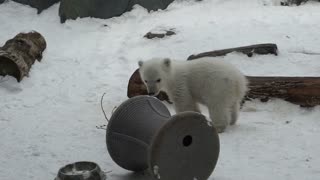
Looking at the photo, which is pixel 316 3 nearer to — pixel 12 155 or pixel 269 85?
pixel 269 85

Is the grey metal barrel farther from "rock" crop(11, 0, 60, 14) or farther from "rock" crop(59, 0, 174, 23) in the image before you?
"rock" crop(11, 0, 60, 14)

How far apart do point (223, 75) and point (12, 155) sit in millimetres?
2246

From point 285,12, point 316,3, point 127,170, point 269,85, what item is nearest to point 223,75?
point 269,85

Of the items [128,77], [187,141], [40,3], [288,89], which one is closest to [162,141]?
[187,141]

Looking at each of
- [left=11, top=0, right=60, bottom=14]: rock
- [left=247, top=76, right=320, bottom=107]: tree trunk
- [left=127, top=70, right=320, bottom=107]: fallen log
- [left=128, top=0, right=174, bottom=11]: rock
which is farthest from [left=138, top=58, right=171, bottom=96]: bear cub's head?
[left=11, top=0, right=60, bottom=14]: rock

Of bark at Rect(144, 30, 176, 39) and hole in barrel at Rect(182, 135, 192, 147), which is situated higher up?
hole in barrel at Rect(182, 135, 192, 147)

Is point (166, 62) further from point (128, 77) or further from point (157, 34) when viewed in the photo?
point (157, 34)

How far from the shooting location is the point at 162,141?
314 cm

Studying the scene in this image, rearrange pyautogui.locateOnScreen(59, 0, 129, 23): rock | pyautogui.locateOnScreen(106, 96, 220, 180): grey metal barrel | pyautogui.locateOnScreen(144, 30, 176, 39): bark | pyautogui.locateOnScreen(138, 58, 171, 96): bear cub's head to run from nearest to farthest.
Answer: pyautogui.locateOnScreen(106, 96, 220, 180): grey metal barrel → pyautogui.locateOnScreen(138, 58, 171, 96): bear cub's head → pyautogui.locateOnScreen(144, 30, 176, 39): bark → pyautogui.locateOnScreen(59, 0, 129, 23): rock

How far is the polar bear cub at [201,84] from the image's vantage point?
191 inches

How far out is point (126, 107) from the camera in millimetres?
3852

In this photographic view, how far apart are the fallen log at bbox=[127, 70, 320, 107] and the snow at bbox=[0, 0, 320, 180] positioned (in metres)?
0.10

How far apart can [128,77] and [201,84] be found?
8.04 feet

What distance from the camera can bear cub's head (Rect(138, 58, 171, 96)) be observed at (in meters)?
4.84
